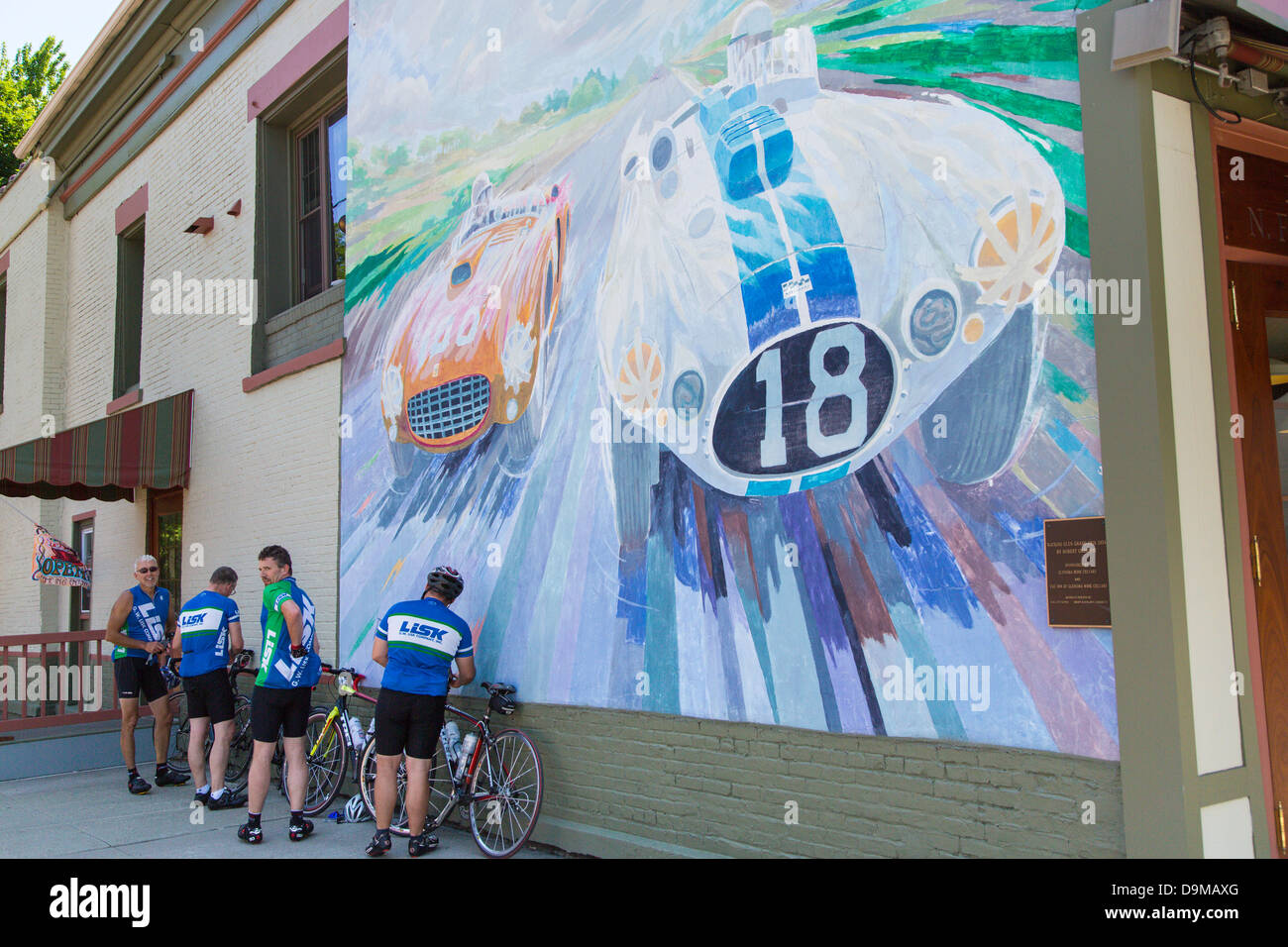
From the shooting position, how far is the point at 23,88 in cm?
2545

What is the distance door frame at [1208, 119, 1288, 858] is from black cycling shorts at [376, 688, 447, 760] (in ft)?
14.6

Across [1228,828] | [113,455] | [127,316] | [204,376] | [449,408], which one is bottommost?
[1228,828]

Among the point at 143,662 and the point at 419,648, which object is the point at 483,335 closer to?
the point at 419,648

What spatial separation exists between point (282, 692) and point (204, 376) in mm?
5528

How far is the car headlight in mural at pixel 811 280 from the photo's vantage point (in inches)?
187

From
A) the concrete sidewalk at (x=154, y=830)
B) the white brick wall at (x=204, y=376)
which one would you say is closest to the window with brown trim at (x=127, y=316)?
the white brick wall at (x=204, y=376)

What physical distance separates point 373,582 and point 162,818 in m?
2.47

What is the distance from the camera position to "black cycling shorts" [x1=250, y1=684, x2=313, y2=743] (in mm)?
7297

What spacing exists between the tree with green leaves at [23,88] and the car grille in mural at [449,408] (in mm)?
21635

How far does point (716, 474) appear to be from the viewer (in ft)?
19.3

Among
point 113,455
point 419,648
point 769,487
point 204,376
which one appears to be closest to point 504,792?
point 419,648

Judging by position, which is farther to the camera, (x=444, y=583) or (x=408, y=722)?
(x=444, y=583)

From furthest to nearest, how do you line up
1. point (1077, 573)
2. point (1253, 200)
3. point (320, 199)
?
point (320, 199) < point (1253, 200) < point (1077, 573)

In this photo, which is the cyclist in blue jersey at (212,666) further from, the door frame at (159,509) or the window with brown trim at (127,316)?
the window with brown trim at (127,316)
